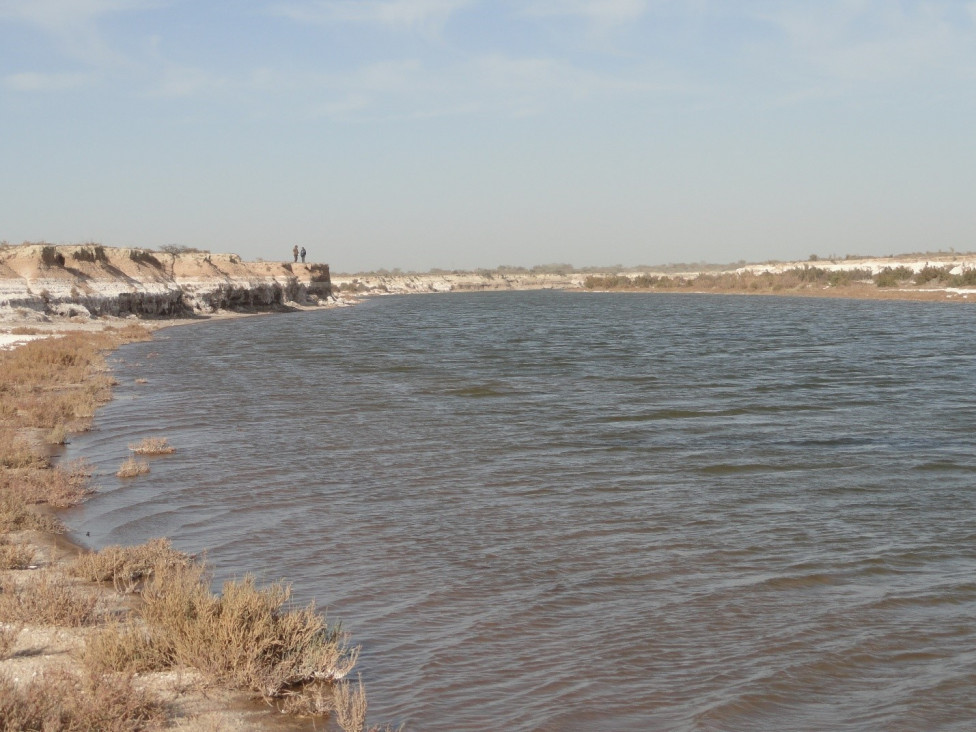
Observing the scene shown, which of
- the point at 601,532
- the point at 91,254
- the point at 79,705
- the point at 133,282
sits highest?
the point at 91,254

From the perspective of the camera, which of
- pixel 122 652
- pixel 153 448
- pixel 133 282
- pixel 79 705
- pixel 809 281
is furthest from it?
pixel 809 281

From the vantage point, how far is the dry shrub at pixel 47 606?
627 cm

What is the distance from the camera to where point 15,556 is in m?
7.62

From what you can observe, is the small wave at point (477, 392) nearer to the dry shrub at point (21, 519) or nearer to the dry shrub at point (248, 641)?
the dry shrub at point (21, 519)

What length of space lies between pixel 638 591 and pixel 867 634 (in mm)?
1782

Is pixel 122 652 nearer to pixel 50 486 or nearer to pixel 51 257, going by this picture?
pixel 50 486

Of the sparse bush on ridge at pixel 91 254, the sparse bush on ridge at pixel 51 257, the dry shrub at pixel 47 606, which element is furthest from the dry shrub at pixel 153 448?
the sparse bush on ridge at pixel 91 254

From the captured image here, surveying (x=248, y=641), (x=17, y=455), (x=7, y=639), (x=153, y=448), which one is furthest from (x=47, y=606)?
(x=153, y=448)

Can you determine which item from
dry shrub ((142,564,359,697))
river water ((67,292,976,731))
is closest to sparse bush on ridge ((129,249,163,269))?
river water ((67,292,976,731))

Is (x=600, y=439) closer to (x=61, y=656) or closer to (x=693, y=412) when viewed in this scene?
(x=693, y=412)

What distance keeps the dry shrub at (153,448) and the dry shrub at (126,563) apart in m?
5.75

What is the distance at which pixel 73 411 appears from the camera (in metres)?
17.0

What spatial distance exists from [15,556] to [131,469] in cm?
446

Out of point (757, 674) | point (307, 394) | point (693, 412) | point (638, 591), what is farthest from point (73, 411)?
point (757, 674)
